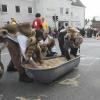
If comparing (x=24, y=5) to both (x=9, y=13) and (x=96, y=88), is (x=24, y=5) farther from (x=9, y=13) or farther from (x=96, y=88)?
(x=96, y=88)

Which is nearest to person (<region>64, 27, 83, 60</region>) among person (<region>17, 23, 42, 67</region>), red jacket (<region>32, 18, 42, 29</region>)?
red jacket (<region>32, 18, 42, 29</region>)

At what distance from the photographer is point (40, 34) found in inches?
406

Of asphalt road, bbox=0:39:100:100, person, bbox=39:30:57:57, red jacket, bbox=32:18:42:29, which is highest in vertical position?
red jacket, bbox=32:18:42:29

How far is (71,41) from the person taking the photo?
33.7 feet

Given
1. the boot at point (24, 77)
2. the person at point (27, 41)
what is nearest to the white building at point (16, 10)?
the boot at point (24, 77)

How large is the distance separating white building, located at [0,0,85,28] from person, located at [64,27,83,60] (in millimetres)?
35096

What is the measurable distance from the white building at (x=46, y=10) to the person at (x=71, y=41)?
3510 centimetres

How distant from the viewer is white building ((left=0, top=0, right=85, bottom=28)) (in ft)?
155

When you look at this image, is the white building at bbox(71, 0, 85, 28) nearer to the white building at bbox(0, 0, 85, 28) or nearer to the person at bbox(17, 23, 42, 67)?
the white building at bbox(0, 0, 85, 28)

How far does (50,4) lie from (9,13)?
38.4ft

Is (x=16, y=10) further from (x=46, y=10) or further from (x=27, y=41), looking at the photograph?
(x=27, y=41)

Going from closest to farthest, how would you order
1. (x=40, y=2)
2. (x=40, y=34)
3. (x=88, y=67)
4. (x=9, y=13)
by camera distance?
(x=40, y=34), (x=88, y=67), (x=9, y=13), (x=40, y=2)

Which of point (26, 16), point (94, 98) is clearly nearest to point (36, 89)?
point (94, 98)

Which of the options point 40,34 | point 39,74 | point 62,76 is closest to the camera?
point 39,74
